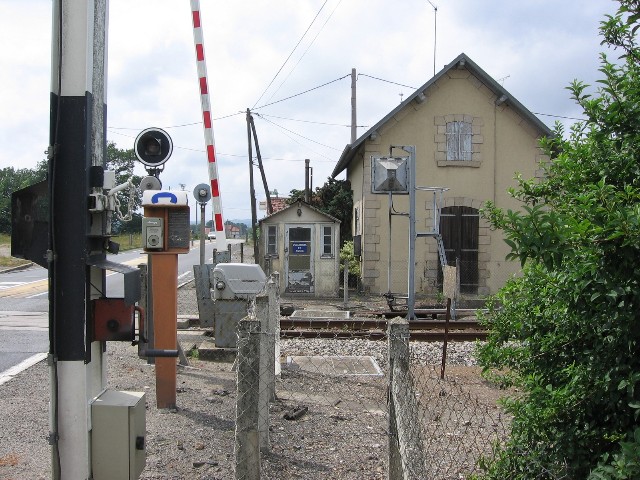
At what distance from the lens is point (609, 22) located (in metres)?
3.23

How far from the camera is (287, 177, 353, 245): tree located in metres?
27.2

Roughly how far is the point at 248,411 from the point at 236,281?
16.4ft

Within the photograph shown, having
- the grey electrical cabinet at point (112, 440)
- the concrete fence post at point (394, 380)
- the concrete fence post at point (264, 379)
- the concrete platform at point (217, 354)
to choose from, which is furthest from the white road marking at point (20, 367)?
the concrete fence post at point (394, 380)

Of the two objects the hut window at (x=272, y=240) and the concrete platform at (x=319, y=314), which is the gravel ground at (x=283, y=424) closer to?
the concrete platform at (x=319, y=314)

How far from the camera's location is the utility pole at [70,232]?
3338 millimetres

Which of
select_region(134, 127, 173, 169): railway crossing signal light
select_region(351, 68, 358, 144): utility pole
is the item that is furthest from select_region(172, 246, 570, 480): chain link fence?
select_region(351, 68, 358, 144): utility pole

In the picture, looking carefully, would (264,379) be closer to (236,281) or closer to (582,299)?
(582,299)

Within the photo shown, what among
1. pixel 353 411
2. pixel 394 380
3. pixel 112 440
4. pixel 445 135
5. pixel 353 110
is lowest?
pixel 353 411

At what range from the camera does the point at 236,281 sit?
872 cm

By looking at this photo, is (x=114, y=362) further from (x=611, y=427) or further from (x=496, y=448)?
(x=611, y=427)

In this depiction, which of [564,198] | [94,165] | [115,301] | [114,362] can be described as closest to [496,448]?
[564,198]

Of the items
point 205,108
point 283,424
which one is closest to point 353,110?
point 205,108

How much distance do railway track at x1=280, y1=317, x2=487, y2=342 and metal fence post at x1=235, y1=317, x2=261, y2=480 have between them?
7.54 m

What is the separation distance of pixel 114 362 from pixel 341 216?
61.4 feet
